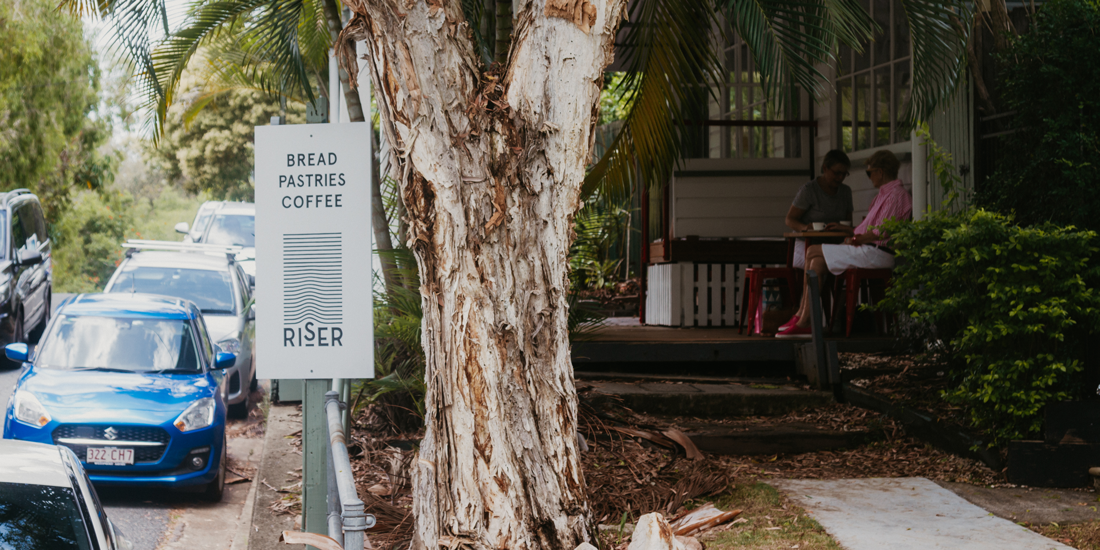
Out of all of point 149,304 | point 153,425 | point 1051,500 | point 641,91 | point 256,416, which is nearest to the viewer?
point 1051,500

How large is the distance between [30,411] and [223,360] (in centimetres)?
152

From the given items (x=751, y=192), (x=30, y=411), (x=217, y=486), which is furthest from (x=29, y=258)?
(x=751, y=192)

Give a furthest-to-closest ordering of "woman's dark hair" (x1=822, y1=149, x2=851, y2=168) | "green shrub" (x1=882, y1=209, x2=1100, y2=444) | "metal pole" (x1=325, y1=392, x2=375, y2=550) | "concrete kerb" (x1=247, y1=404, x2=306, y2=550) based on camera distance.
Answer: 1. "woman's dark hair" (x1=822, y1=149, x2=851, y2=168)
2. "green shrub" (x1=882, y1=209, x2=1100, y2=444)
3. "concrete kerb" (x1=247, y1=404, x2=306, y2=550)
4. "metal pole" (x1=325, y1=392, x2=375, y2=550)

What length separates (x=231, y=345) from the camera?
1002cm

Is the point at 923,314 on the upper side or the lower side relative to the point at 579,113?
lower

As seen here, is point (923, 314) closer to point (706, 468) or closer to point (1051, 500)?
point (1051, 500)

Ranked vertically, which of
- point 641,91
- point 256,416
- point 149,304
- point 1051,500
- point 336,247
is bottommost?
point 256,416

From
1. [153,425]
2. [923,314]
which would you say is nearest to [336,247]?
[923,314]

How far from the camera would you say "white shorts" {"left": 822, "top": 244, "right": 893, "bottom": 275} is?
7527 millimetres

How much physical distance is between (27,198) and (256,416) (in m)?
5.93

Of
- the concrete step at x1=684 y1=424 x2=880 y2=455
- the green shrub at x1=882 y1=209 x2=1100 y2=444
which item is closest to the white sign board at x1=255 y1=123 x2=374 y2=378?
the concrete step at x1=684 y1=424 x2=880 y2=455

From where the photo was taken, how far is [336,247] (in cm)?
362

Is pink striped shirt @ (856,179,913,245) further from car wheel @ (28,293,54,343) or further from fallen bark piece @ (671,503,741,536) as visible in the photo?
car wheel @ (28,293,54,343)

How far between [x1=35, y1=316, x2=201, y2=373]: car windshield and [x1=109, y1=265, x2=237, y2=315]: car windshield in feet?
9.64
